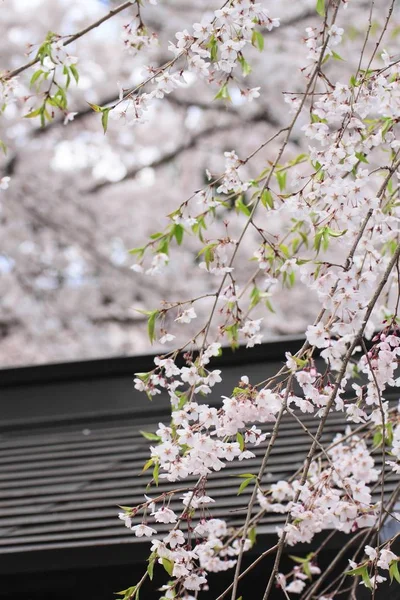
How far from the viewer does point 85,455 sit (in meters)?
3.01

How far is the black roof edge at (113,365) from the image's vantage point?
333cm

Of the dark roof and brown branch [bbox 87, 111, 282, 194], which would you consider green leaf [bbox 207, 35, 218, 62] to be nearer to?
the dark roof

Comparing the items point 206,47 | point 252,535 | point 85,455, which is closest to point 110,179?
point 85,455

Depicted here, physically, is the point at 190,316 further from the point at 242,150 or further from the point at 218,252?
the point at 242,150

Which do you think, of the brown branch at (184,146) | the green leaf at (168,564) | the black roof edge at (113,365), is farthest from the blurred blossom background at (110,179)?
the green leaf at (168,564)

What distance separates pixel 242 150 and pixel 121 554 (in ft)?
22.2

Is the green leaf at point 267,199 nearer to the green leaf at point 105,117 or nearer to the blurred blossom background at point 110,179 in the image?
the green leaf at point 105,117

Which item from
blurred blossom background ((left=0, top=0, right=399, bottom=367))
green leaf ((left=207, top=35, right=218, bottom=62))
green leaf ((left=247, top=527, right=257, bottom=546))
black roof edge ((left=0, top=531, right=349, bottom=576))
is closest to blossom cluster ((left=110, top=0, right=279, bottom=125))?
green leaf ((left=207, top=35, right=218, bottom=62))

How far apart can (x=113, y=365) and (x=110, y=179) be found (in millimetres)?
5419

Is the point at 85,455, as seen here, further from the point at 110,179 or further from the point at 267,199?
the point at 110,179

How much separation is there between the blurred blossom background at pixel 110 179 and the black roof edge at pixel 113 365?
14.4 feet

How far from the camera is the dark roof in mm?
2293

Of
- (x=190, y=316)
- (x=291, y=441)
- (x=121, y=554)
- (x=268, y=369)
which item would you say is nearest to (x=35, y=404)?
(x=268, y=369)

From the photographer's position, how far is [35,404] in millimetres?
3539
